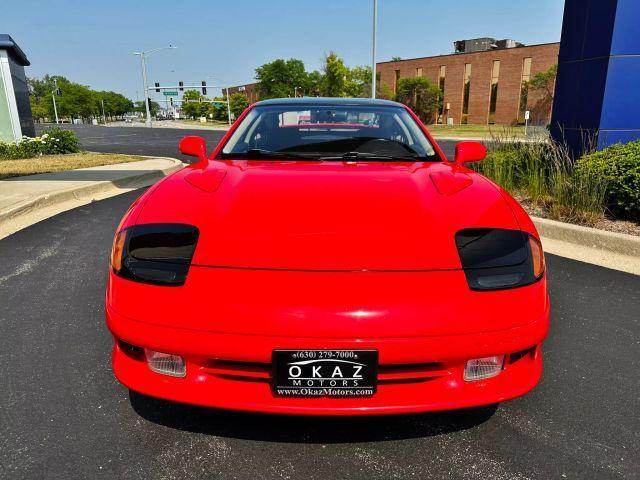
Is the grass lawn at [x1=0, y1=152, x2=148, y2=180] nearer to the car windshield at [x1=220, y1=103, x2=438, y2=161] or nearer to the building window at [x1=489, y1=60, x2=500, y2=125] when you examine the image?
the car windshield at [x1=220, y1=103, x2=438, y2=161]

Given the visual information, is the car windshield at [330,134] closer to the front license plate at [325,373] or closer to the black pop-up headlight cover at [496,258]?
the black pop-up headlight cover at [496,258]

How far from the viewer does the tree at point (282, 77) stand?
78.3m

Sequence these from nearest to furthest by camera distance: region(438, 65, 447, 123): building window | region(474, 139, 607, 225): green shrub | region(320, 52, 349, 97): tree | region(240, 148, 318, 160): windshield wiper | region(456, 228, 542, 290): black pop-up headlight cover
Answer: region(456, 228, 542, 290): black pop-up headlight cover → region(240, 148, 318, 160): windshield wiper → region(474, 139, 607, 225): green shrub → region(320, 52, 349, 97): tree → region(438, 65, 447, 123): building window

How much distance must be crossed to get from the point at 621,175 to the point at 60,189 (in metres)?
8.01

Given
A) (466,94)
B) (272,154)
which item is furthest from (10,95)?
(466,94)

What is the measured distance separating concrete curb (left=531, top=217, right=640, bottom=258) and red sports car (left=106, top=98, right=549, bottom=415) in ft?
10.4

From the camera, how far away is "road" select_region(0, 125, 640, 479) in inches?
72.8

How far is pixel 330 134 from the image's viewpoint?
10.4 ft

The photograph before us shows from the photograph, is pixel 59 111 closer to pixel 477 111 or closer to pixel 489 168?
pixel 477 111

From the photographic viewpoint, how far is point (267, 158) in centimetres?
→ 272

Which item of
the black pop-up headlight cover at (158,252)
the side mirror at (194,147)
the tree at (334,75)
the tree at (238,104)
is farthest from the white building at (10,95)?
the tree at (238,104)

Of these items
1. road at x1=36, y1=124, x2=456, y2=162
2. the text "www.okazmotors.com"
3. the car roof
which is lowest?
road at x1=36, y1=124, x2=456, y2=162

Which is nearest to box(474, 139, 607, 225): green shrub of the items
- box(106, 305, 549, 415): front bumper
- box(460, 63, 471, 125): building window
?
box(106, 305, 549, 415): front bumper

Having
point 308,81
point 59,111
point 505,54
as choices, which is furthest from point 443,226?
point 59,111
